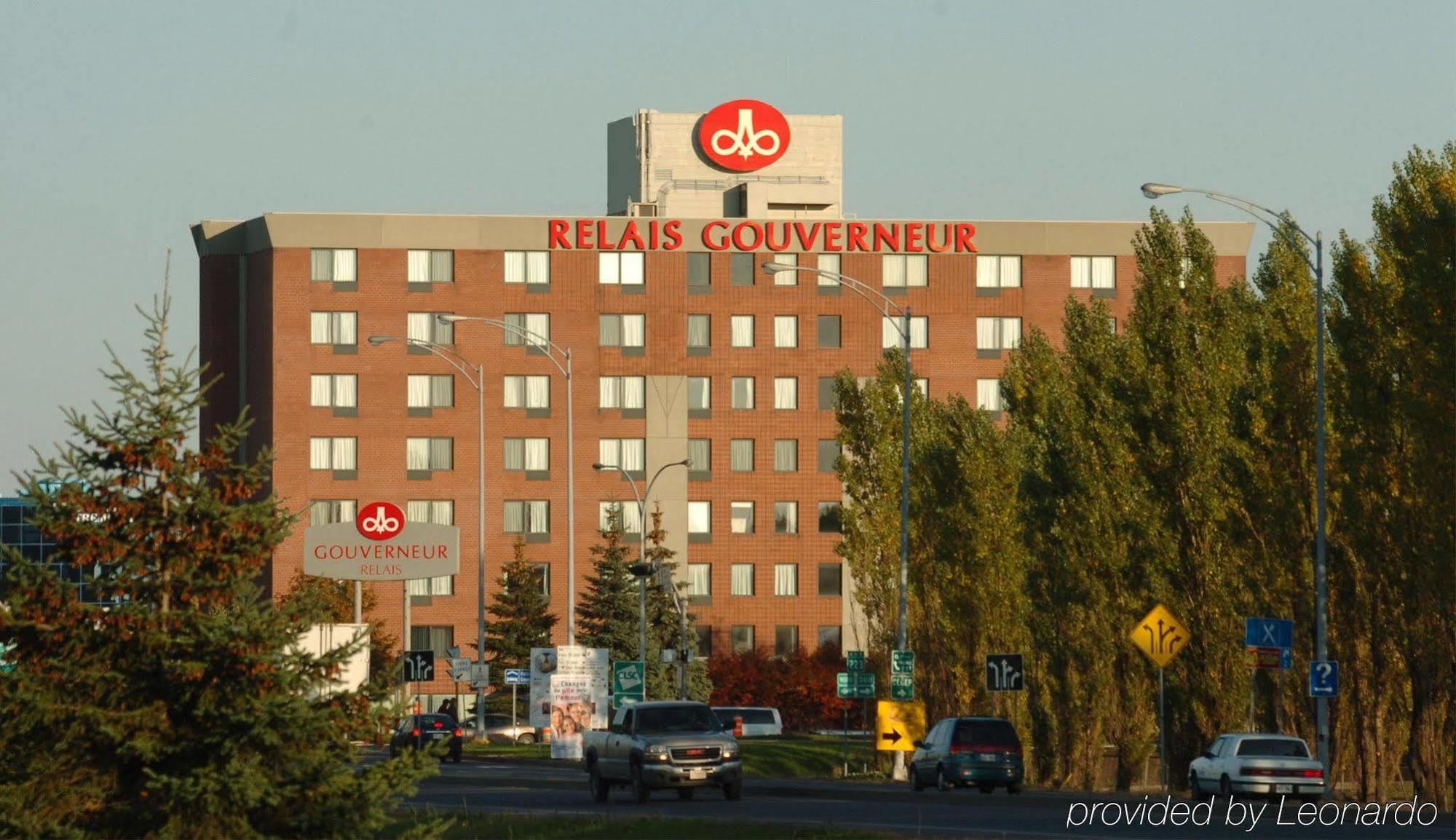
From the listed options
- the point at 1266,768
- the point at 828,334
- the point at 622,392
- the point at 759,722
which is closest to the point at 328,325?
the point at 622,392

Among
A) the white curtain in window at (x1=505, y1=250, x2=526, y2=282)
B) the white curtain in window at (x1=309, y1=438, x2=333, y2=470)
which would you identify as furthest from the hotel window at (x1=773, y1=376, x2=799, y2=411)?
the white curtain in window at (x1=309, y1=438, x2=333, y2=470)

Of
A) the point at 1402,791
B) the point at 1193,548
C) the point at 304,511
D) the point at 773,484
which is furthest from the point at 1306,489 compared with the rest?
the point at 773,484

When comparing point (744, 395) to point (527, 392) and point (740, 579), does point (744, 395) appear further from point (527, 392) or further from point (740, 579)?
point (527, 392)

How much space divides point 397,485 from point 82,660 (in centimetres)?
9440

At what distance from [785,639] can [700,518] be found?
747 centimetres

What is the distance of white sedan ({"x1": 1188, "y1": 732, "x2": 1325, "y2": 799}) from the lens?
118ft

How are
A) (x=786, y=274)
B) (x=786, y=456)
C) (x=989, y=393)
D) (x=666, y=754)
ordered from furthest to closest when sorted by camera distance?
(x=989, y=393)
(x=786, y=456)
(x=786, y=274)
(x=666, y=754)

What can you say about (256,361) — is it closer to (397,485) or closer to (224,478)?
(397,485)

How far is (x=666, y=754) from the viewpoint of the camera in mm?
37438

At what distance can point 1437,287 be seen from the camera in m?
37.3

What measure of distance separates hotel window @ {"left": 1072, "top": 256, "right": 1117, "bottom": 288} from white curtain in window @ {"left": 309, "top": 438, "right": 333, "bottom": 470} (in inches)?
1518

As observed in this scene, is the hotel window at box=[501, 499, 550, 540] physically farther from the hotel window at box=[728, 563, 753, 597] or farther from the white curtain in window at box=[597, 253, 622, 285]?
the white curtain in window at box=[597, 253, 622, 285]

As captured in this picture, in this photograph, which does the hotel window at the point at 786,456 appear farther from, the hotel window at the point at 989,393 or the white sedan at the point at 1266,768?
the white sedan at the point at 1266,768

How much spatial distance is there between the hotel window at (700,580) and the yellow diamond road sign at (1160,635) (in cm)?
7158
